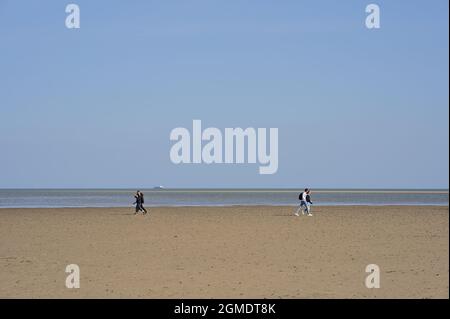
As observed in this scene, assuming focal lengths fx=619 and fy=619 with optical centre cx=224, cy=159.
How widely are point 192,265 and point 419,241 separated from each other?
9.25m

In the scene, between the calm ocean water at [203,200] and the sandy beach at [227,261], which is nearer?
the sandy beach at [227,261]

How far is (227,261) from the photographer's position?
1689cm

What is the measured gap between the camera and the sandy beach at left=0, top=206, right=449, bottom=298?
1293cm

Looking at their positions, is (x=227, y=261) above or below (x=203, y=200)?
below

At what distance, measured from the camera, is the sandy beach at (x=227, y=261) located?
1293 centimetres

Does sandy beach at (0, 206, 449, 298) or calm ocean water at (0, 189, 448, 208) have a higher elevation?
calm ocean water at (0, 189, 448, 208)

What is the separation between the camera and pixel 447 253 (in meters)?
18.2

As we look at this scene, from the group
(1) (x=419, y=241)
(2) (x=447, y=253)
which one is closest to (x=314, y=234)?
(1) (x=419, y=241)

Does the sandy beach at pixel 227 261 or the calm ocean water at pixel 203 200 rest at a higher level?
the calm ocean water at pixel 203 200

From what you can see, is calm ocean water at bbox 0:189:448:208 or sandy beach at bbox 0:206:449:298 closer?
sandy beach at bbox 0:206:449:298

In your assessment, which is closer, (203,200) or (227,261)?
(227,261)
